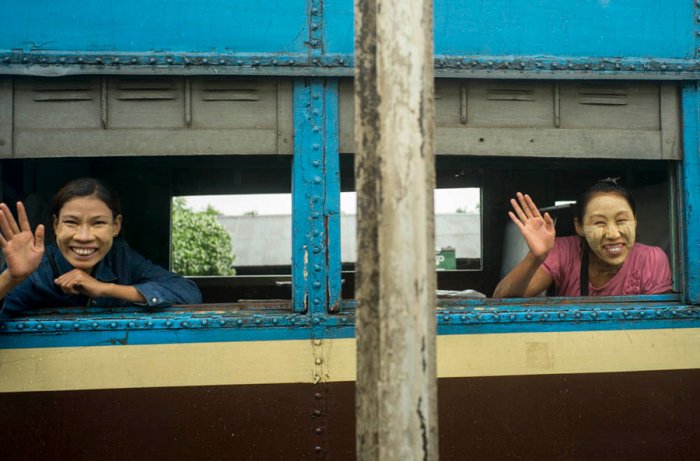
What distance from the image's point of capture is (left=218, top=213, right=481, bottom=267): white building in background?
397 inches

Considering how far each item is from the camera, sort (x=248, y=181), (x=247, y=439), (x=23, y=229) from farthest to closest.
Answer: (x=248, y=181) → (x=247, y=439) → (x=23, y=229)

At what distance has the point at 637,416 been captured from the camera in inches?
103

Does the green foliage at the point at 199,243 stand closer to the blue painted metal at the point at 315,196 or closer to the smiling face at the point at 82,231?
the smiling face at the point at 82,231

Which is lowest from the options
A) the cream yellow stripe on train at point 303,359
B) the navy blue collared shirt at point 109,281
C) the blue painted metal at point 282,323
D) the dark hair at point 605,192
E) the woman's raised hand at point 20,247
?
the cream yellow stripe on train at point 303,359

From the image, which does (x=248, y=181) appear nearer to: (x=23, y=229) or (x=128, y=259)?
(x=128, y=259)

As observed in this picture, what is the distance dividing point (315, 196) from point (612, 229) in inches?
50.6

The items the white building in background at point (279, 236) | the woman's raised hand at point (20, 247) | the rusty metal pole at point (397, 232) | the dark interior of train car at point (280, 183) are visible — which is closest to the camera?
the rusty metal pole at point (397, 232)

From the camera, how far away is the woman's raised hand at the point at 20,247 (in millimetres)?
2266

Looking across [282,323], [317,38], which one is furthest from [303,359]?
[317,38]

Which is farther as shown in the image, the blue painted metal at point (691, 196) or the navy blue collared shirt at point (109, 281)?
the blue painted metal at point (691, 196)

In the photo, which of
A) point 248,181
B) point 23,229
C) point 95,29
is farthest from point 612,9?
point 248,181

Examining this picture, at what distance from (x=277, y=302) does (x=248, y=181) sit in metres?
2.48

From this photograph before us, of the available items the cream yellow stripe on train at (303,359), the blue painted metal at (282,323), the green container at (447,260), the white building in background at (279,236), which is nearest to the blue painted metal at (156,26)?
the blue painted metal at (282,323)

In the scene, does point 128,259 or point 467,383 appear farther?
point 128,259
